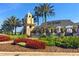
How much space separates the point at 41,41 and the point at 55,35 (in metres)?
0.22

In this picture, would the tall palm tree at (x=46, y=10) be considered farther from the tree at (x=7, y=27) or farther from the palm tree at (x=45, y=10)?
the tree at (x=7, y=27)

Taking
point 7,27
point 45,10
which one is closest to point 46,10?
point 45,10

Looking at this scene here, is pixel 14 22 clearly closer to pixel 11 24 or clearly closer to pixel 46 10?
pixel 11 24

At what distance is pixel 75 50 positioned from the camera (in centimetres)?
425

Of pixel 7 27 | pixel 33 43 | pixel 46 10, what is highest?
pixel 46 10

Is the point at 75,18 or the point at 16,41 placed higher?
the point at 75,18

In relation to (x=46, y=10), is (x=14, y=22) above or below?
below

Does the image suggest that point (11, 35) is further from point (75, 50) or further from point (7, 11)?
point (75, 50)

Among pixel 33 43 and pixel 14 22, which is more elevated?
pixel 14 22

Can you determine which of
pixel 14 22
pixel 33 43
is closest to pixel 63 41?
pixel 33 43

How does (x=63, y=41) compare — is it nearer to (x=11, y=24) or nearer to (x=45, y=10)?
(x=45, y=10)

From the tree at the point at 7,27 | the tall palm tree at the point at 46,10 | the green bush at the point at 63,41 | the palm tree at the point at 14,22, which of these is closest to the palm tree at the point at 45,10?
the tall palm tree at the point at 46,10

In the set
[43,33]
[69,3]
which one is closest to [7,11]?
[43,33]

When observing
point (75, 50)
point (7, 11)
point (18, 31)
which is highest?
point (7, 11)
